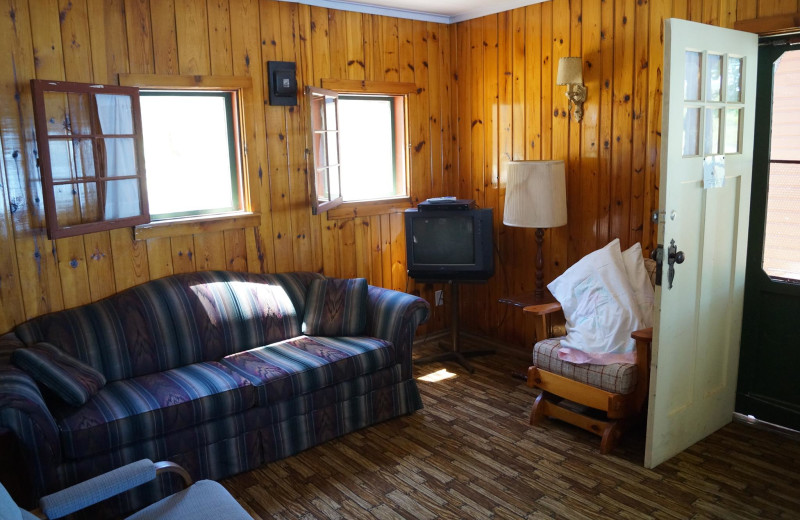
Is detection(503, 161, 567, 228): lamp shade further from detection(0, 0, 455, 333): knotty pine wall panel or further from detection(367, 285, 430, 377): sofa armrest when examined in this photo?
detection(0, 0, 455, 333): knotty pine wall panel

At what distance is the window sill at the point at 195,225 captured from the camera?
354 centimetres

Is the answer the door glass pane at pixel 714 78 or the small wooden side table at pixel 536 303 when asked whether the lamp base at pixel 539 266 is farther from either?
the door glass pane at pixel 714 78

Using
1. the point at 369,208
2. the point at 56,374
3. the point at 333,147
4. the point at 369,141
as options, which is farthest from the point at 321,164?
the point at 56,374

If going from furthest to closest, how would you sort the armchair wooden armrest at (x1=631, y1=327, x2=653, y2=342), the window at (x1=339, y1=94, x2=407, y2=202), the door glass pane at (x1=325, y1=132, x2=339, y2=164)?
1. the window at (x1=339, y1=94, x2=407, y2=202)
2. the door glass pane at (x1=325, y1=132, x2=339, y2=164)
3. the armchair wooden armrest at (x1=631, y1=327, x2=653, y2=342)

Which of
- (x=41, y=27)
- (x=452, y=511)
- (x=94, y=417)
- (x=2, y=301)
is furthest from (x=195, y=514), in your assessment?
(x=41, y=27)

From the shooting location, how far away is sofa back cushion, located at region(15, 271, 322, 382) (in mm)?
3166

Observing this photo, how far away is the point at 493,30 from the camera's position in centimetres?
454

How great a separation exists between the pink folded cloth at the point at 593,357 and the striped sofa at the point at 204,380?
2.74 feet

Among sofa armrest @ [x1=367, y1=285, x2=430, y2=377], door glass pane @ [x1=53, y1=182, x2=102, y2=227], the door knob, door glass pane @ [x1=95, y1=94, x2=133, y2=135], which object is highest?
door glass pane @ [x1=95, y1=94, x2=133, y2=135]

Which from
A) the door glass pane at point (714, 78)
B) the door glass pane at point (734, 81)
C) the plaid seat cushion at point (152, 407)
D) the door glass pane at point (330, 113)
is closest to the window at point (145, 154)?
the door glass pane at point (330, 113)

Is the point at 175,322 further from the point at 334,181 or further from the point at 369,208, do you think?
the point at 369,208

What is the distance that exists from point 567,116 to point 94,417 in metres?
3.12

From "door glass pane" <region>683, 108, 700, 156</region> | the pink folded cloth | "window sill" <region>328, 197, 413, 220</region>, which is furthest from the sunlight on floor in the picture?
"door glass pane" <region>683, 108, 700, 156</region>

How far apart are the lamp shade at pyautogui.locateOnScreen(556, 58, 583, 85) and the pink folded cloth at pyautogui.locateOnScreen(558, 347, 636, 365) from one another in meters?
1.59
